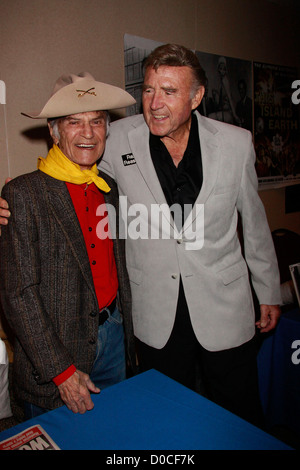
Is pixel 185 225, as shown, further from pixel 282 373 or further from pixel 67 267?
pixel 282 373

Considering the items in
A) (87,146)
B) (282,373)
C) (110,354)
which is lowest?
(282,373)

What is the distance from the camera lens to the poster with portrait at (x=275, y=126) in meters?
3.93

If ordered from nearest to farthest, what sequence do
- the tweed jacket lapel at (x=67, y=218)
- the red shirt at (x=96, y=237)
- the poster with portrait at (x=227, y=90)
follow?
the tweed jacket lapel at (x=67, y=218) < the red shirt at (x=96, y=237) < the poster with portrait at (x=227, y=90)

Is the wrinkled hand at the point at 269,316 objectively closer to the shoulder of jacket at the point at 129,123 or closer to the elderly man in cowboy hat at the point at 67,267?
the elderly man in cowboy hat at the point at 67,267

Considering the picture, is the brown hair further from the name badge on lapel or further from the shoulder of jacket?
the name badge on lapel

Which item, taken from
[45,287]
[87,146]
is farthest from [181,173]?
[45,287]

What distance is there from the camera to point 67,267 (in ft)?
4.92

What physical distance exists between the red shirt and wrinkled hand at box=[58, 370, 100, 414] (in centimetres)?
34

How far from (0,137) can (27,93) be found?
317 mm

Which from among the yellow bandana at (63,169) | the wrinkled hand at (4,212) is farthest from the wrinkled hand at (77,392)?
the yellow bandana at (63,169)

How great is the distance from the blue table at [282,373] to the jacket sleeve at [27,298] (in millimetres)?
1356

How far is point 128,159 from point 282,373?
5.15 ft

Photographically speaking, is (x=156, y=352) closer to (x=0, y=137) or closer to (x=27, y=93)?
(x=0, y=137)
